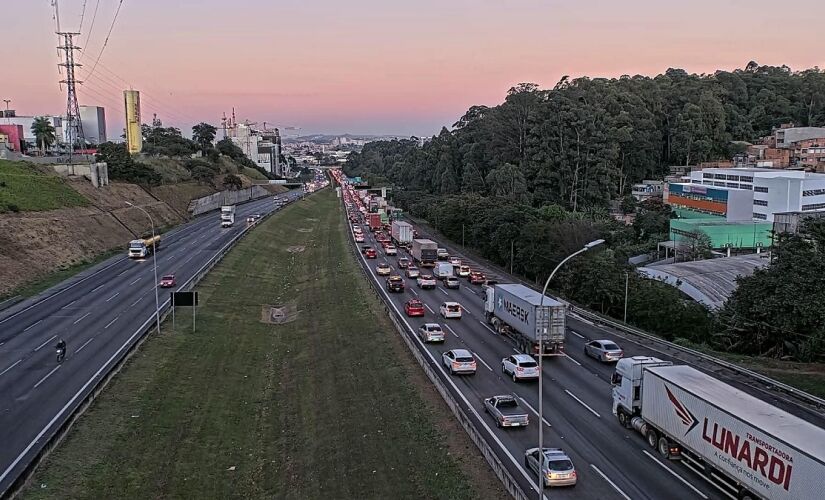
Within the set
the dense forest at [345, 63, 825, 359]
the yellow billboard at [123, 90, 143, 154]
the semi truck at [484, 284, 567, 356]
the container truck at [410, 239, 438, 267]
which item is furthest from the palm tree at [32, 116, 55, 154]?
the semi truck at [484, 284, 567, 356]

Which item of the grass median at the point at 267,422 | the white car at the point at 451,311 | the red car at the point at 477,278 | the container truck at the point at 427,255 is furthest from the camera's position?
the container truck at the point at 427,255

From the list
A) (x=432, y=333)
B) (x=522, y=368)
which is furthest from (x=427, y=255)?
(x=522, y=368)

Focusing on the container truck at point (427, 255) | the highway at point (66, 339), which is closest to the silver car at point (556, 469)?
the highway at point (66, 339)

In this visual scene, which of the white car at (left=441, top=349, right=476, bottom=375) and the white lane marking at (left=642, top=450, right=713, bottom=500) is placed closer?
the white lane marking at (left=642, top=450, right=713, bottom=500)

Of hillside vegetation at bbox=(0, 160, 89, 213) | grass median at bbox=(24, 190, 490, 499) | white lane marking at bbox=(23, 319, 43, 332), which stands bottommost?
grass median at bbox=(24, 190, 490, 499)

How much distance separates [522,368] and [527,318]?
5.10 meters

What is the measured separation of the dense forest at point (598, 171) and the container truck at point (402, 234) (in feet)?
29.0

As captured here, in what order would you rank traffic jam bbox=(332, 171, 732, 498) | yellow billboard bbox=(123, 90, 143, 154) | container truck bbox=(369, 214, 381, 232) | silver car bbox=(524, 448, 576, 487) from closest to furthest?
silver car bbox=(524, 448, 576, 487), traffic jam bbox=(332, 171, 732, 498), container truck bbox=(369, 214, 381, 232), yellow billboard bbox=(123, 90, 143, 154)

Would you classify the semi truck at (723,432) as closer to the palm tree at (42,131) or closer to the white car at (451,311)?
the white car at (451,311)

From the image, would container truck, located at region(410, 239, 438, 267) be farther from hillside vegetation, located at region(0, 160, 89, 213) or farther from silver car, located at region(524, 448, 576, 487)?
silver car, located at region(524, 448, 576, 487)

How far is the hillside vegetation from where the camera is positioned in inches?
2832

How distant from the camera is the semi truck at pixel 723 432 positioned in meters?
17.9

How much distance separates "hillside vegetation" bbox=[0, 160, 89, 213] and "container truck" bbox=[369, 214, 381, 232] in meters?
46.1

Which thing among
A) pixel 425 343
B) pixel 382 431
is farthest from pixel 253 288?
pixel 382 431
